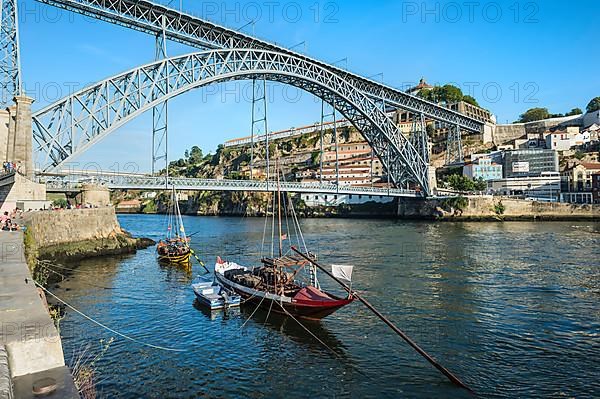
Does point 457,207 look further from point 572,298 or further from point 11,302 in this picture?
point 11,302

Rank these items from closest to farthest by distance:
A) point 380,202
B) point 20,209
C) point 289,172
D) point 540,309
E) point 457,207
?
point 540,309 → point 20,209 → point 457,207 → point 380,202 → point 289,172

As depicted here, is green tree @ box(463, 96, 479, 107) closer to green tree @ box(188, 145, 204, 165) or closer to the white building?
the white building

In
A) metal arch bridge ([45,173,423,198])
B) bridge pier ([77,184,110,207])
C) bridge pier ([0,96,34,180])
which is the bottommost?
bridge pier ([77,184,110,207])

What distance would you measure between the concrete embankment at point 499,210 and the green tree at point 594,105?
54.1 metres

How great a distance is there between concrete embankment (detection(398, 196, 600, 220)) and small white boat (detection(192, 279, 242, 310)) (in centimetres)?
5878

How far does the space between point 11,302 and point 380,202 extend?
276ft

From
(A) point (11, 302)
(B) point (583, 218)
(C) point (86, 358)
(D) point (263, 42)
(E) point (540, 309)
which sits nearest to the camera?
(A) point (11, 302)

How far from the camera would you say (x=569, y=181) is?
73.8 m

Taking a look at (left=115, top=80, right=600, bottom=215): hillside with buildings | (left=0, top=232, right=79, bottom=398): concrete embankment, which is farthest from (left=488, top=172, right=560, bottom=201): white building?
(left=0, top=232, right=79, bottom=398): concrete embankment

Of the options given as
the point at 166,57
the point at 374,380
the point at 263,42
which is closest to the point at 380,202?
the point at 263,42

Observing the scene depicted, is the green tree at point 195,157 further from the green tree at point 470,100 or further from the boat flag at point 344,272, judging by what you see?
the boat flag at point 344,272

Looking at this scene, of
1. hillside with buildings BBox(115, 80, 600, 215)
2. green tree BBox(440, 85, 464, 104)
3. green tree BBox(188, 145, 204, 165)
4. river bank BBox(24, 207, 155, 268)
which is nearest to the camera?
river bank BBox(24, 207, 155, 268)

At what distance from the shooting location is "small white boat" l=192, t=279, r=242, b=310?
64.0 ft

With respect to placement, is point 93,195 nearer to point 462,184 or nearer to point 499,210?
point 499,210
